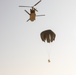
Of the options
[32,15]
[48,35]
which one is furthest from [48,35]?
[32,15]

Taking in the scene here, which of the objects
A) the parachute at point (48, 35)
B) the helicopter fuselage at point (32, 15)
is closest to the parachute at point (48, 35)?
the parachute at point (48, 35)

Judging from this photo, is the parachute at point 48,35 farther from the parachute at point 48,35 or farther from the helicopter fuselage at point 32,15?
the helicopter fuselage at point 32,15

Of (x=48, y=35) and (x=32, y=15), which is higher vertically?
(x=32, y=15)

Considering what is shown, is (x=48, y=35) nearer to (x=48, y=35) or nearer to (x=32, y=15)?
(x=48, y=35)

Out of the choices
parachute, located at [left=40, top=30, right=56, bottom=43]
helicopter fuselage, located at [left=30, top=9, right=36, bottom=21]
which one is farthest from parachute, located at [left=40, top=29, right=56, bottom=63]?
helicopter fuselage, located at [left=30, top=9, right=36, bottom=21]

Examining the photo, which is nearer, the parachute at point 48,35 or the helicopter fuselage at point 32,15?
the parachute at point 48,35

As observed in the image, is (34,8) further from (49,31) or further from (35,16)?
(49,31)

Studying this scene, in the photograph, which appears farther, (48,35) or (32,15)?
(32,15)

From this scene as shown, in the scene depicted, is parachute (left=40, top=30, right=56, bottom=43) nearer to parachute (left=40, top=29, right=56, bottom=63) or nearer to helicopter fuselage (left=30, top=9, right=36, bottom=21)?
parachute (left=40, top=29, right=56, bottom=63)

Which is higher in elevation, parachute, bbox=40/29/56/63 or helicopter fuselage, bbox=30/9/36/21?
helicopter fuselage, bbox=30/9/36/21

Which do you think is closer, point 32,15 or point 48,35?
point 48,35

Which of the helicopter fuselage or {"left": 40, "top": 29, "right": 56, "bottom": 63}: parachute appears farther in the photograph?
the helicopter fuselage
